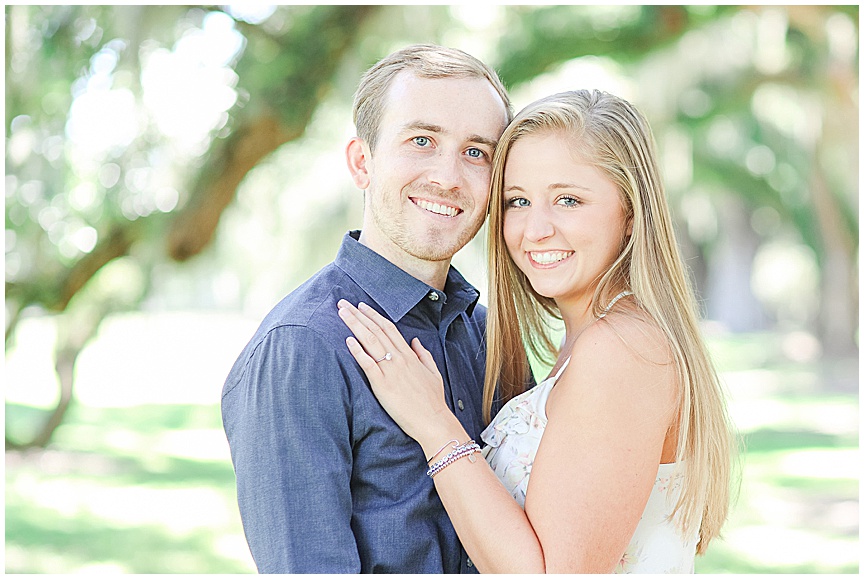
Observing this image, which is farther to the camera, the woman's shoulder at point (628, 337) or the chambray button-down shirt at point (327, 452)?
the woman's shoulder at point (628, 337)

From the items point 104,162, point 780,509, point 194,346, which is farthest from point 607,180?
point 194,346

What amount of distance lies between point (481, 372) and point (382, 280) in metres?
0.48

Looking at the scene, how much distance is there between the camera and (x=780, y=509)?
8352 millimetres

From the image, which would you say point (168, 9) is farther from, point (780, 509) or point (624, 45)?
point (780, 509)

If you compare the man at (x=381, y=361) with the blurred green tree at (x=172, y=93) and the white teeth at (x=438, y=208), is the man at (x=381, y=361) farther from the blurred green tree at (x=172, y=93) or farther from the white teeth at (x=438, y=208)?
the blurred green tree at (x=172, y=93)

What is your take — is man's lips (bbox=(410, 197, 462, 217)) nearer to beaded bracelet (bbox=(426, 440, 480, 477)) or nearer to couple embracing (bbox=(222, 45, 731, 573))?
couple embracing (bbox=(222, 45, 731, 573))

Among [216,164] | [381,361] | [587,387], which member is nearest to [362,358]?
[381,361]

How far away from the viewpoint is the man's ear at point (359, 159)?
2547 mm

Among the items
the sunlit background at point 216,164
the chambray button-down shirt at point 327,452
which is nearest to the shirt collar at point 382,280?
the chambray button-down shirt at point 327,452

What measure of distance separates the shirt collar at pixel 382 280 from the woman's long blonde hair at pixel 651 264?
1.04ft

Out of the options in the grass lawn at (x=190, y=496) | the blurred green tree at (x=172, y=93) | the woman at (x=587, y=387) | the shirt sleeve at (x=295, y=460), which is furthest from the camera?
the grass lawn at (x=190, y=496)

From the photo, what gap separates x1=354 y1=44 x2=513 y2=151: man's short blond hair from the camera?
241cm

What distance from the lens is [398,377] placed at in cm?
217

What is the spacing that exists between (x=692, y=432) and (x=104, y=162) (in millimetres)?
6415
